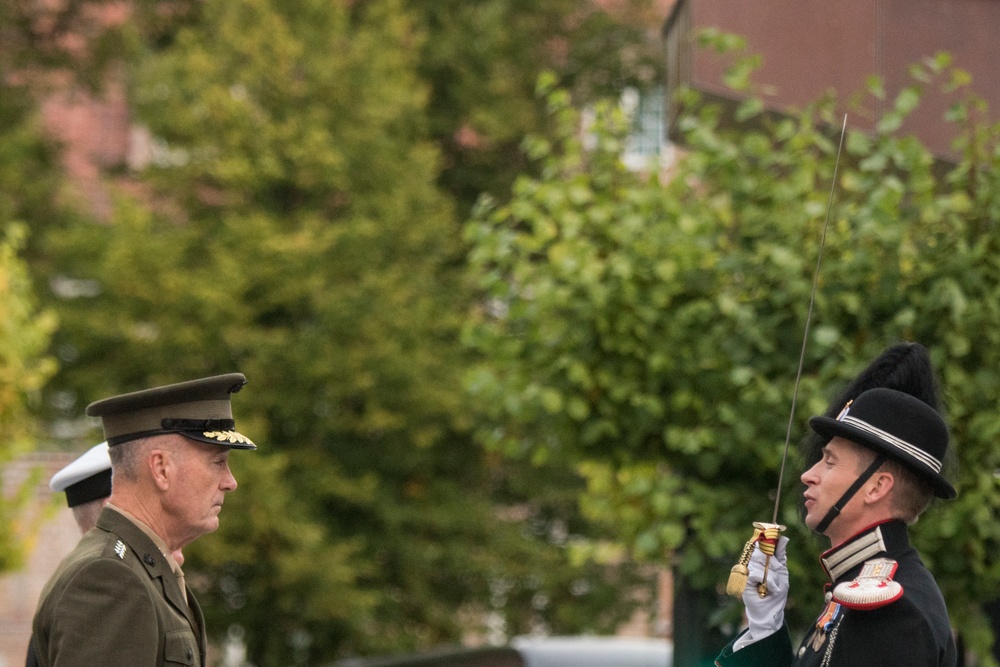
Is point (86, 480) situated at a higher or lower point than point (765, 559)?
higher

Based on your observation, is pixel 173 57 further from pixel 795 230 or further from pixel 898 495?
pixel 898 495

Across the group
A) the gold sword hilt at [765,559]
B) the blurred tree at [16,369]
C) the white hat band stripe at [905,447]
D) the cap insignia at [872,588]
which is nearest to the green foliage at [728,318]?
the gold sword hilt at [765,559]

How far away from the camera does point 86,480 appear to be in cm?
397

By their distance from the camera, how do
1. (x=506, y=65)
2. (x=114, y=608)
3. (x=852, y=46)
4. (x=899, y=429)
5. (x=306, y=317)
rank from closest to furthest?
(x=114, y=608), (x=899, y=429), (x=852, y=46), (x=306, y=317), (x=506, y=65)

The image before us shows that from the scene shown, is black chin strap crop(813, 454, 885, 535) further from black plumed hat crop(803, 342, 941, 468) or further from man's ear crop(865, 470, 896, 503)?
black plumed hat crop(803, 342, 941, 468)

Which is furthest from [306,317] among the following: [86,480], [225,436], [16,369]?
[225,436]

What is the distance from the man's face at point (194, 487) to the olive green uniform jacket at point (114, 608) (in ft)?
0.32

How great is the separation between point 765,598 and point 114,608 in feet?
4.97

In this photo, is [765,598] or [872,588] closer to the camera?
[872,588]

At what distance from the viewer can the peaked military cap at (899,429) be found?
125 inches

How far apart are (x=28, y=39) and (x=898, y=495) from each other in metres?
15.6

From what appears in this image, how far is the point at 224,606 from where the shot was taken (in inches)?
524

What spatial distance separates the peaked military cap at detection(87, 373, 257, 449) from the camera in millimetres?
3133

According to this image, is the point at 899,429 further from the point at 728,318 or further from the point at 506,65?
the point at 506,65
